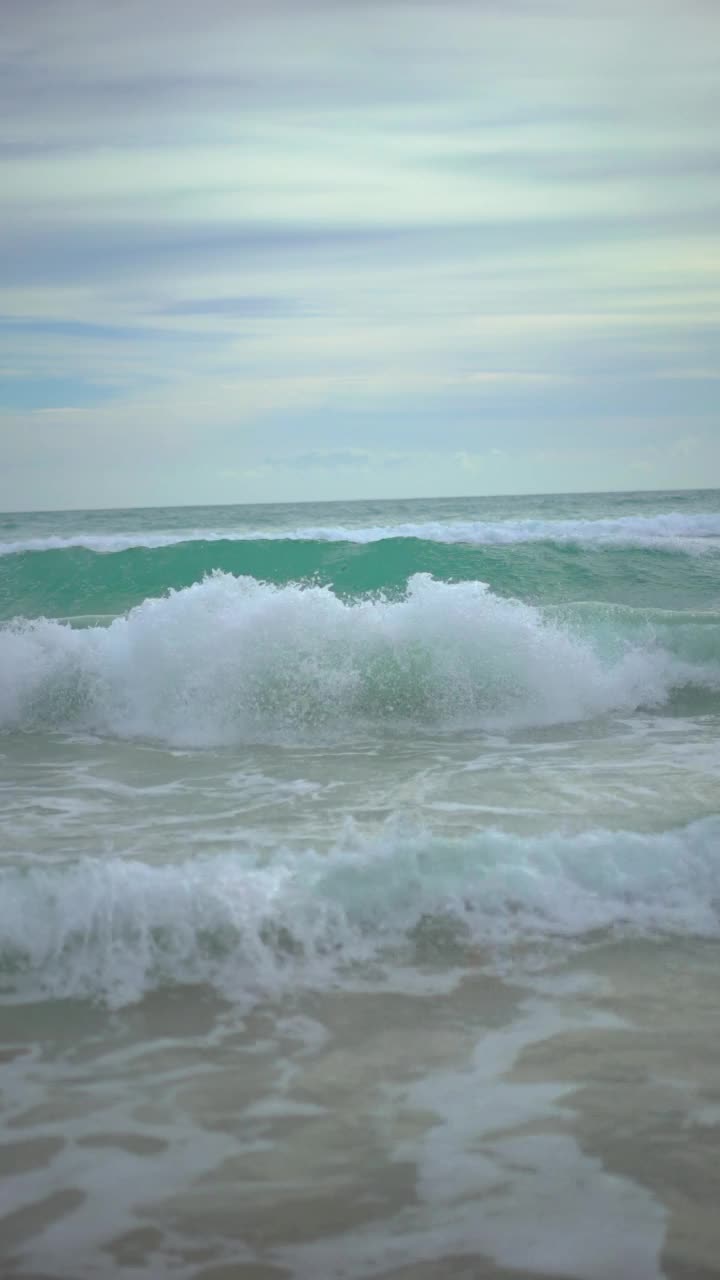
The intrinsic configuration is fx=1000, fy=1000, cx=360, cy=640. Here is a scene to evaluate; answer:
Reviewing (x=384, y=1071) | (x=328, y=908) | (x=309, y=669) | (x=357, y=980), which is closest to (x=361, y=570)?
(x=309, y=669)

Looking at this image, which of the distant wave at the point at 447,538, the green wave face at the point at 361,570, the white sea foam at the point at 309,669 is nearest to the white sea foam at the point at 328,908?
the white sea foam at the point at 309,669

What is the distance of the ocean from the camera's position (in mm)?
2385

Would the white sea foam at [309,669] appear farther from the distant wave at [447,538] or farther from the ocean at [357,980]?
the distant wave at [447,538]

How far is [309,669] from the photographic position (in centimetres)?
812

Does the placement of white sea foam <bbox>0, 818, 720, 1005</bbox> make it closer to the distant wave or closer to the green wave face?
the green wave face

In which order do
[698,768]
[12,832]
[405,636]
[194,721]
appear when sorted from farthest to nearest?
1. [405,636]
2. [194,721]
3. [698,768]
4. [12,832]

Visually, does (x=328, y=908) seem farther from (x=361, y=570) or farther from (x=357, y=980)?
(x=361, y=570)

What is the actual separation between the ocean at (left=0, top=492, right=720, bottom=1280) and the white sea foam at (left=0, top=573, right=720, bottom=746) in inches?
1.6

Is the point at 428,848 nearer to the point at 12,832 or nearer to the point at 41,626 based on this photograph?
the point at 12,832

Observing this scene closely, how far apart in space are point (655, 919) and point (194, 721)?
180 inches

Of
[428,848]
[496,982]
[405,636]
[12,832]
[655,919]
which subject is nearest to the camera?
[496,982]

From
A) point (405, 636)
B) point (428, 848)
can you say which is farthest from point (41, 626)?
point (428, 848)

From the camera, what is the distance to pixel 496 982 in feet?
11.5

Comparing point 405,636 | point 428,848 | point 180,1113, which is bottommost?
point 180,1113
